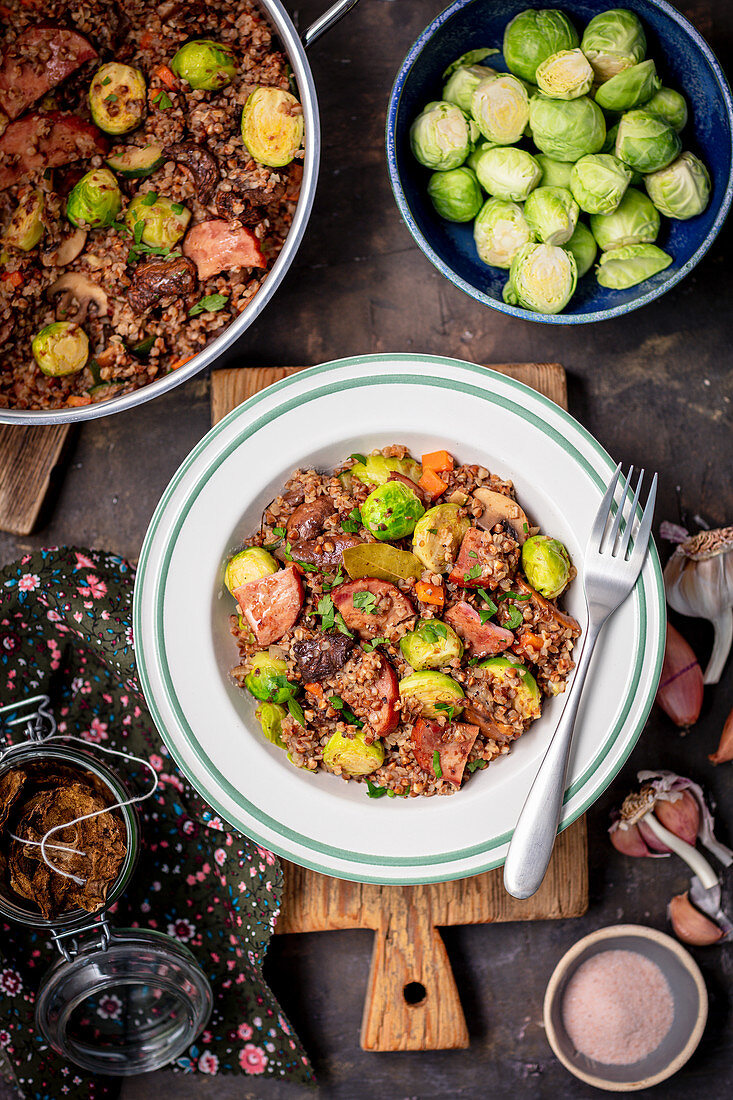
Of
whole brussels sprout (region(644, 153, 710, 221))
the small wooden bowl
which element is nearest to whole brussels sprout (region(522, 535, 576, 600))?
whole brussels sprout (region(644, 153, 710, 221))

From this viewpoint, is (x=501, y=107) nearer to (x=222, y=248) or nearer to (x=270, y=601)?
(x=222, y=248)

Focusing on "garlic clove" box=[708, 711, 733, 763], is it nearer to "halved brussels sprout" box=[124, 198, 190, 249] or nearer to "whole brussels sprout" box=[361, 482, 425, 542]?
"whole brussels sprout" box=[361, 482, 425, 542]

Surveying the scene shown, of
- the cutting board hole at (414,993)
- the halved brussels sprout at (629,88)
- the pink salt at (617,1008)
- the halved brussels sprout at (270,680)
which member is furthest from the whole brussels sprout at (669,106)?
the cutting board hole at (414,993)

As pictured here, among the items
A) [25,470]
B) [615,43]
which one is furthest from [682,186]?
[25,470]

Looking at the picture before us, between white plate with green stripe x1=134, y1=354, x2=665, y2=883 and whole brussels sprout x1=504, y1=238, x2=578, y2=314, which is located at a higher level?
whole brussels sprout x1=504, y1=238, x2=578, y2=314

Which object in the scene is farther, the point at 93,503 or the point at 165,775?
the point at 93,503

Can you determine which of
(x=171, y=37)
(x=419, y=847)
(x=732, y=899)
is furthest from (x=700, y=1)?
(x=732, y=899)

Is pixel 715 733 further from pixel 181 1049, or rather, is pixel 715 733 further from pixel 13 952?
pixel 13 952
